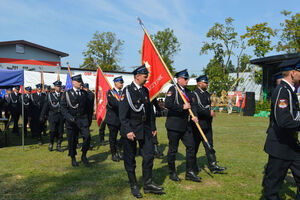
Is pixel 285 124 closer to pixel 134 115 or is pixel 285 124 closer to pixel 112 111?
pixel 134 115

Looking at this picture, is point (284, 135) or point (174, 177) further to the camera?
point (174, 177)

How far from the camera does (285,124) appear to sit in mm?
3137

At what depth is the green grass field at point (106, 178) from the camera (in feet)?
15.0

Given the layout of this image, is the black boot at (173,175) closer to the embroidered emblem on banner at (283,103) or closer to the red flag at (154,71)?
the red flag at (154,71)

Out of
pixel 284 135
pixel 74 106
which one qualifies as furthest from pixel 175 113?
pixel 74 106

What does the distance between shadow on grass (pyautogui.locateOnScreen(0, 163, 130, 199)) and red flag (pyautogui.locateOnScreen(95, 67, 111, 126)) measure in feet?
9.16

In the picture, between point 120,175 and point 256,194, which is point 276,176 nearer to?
point 256,194

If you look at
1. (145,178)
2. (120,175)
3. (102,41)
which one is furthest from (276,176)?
(102,41)

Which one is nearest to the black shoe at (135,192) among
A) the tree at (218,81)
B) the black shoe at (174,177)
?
the black shoe at (174,177)

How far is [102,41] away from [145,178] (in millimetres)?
48933

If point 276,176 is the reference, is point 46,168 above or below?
below

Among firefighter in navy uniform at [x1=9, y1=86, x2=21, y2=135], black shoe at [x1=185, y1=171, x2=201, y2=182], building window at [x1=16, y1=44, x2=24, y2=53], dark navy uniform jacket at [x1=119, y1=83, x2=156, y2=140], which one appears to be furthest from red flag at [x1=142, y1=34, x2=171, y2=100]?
building window at [x1=16, y1=44, x2=24, y2=53]

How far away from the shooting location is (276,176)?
3291 mm

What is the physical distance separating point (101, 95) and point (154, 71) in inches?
130
